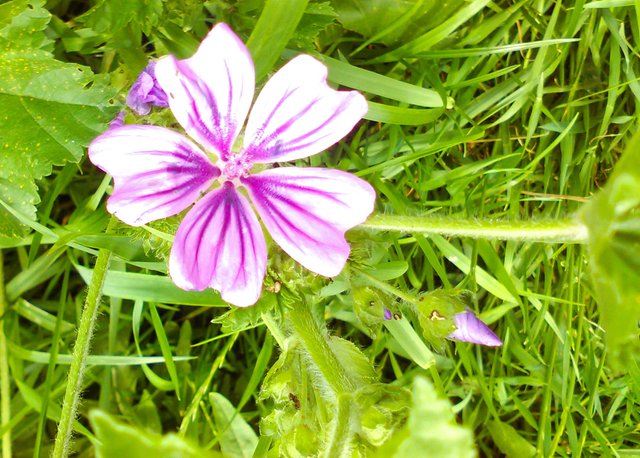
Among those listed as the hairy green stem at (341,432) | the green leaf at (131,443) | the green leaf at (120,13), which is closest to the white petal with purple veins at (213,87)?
the green leaf at (120,13)

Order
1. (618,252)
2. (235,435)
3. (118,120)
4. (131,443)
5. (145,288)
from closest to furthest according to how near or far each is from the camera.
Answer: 1. (131,443)
2. (618,252)
3. (118,120)
4. (145,288)
5. (235,435)

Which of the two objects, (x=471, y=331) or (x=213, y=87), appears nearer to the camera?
(x=213, y=87)

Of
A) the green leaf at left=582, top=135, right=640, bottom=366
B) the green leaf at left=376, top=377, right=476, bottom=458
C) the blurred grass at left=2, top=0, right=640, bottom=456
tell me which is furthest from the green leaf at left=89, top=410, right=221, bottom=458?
the blurred grass at left=2, top=0, right=640, bottom=456

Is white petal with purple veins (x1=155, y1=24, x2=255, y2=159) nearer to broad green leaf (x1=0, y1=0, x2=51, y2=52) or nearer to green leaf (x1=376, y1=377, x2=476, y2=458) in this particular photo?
broad green leaf (x1=0, y1=0, x2=51, y2=52)

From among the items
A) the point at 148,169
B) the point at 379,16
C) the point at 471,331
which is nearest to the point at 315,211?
the point at 148,169

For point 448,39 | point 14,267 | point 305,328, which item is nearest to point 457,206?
point 448,39

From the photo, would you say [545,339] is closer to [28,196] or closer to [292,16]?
[292,16]

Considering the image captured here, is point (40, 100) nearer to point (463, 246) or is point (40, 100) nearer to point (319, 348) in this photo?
point (319, 348)
